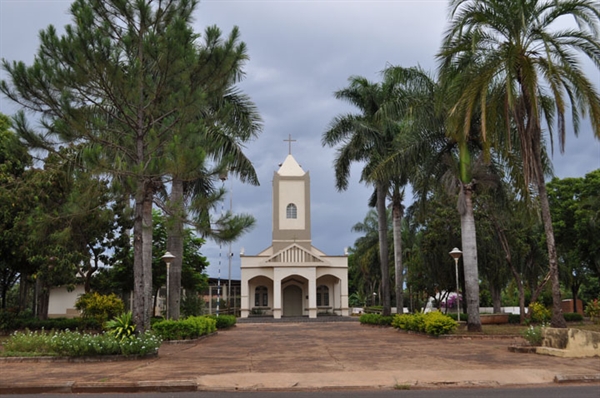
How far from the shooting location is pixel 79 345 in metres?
13.3

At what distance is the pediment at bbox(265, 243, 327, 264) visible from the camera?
42.6 meters

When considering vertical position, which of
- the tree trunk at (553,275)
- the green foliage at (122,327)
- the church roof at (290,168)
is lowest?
the green foliage at (122,327)

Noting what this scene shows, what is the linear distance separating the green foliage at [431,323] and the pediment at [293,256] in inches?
785

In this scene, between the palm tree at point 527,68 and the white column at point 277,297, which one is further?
the white column at point 277,297

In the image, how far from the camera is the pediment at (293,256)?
1677 inches

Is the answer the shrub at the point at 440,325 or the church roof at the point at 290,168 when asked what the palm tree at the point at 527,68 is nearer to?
the shrub at the point at 440,325

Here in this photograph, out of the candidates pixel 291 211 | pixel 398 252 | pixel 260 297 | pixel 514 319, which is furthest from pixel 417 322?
pixel 291 211

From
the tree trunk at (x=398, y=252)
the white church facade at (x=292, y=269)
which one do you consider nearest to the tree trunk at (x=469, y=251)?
the tree trunk at (x=398, y=252)

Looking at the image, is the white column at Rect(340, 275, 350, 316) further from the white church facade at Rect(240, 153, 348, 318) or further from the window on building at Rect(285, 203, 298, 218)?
the window on building at Rect(285, 203, 298, 218)

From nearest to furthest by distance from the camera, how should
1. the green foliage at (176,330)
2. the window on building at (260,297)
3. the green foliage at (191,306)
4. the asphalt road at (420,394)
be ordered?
the asphalt road at (420,394) < the green foliage at (176,330) < the green foliage at (191,306) < the window on building at (260,297)

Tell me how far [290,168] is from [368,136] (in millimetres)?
20709

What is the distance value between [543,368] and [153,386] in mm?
7447

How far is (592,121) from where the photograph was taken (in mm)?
15336

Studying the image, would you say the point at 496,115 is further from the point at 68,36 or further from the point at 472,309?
the point at 68,36
